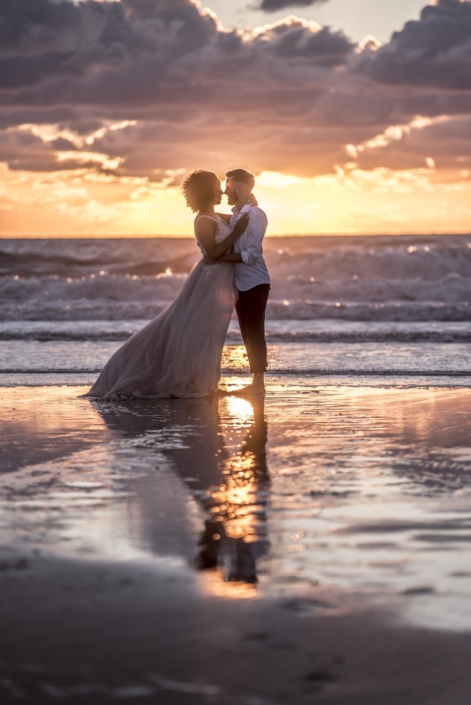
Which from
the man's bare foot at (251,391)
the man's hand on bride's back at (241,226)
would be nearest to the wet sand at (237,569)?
the man's bare foot at (251,391)

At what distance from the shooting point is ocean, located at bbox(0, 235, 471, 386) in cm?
962

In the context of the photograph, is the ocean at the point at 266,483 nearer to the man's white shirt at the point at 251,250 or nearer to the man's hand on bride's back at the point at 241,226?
the man's white shirt at the point at 251,250

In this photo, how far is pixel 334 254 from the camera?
1224 inches

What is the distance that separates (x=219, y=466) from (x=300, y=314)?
564 inches

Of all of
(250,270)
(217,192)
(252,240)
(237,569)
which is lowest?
(237,569)

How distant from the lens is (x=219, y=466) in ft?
14.9

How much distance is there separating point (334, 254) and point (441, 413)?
25115 millimetres

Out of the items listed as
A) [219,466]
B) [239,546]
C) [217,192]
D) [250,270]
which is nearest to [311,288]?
[250,270]

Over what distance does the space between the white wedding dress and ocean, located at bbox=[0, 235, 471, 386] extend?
112 cm

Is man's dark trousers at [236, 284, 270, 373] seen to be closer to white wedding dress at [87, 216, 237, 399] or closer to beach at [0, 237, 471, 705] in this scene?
white wedding dress at [87, 216, 237, 399]

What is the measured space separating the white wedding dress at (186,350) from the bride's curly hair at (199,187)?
0.20 metres

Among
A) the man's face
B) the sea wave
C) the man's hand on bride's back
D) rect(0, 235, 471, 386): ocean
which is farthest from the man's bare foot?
the sea wave

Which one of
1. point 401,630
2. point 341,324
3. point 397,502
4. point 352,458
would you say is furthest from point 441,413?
point 341,324

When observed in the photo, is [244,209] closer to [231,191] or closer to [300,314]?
[231,191]
